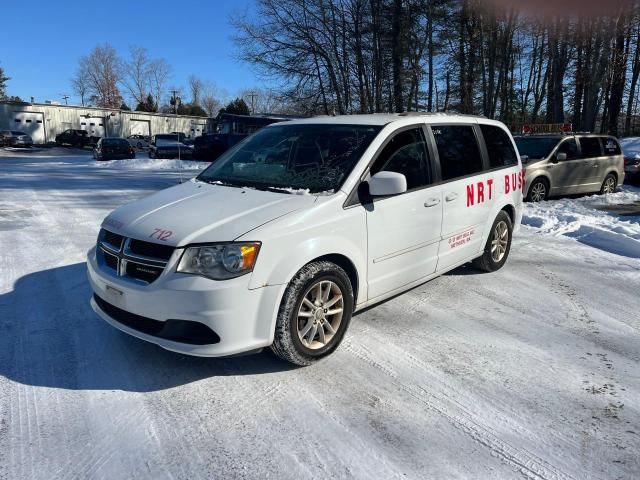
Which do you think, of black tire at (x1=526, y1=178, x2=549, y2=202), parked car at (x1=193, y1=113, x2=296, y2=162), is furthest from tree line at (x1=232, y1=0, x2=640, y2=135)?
black tire at (x1=526, y1=178, x2=549, y2=202)

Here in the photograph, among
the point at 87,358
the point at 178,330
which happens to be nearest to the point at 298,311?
the point at 178,330

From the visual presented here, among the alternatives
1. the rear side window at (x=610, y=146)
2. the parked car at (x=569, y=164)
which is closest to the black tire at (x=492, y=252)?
the parked car at (x=569, y=164)

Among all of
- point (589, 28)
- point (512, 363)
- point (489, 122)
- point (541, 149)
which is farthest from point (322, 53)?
point (512, 363)

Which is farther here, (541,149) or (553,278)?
(541,149)

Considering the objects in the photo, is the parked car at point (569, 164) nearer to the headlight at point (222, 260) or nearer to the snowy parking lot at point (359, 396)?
the snowy parking lot at point (359, 396)

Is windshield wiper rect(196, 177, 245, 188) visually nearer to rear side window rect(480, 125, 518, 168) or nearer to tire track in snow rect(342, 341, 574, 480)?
tire track in snow rect(342, 341, 574, 480)

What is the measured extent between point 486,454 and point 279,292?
59.4 inches

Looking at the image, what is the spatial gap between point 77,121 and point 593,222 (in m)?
61.9

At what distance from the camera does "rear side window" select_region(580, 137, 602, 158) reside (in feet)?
40.6

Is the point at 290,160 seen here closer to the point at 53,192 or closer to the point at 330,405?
the point at 330,405

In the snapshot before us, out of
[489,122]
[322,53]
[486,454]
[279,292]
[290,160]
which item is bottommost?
[486,454]

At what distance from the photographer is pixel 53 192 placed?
12.2m

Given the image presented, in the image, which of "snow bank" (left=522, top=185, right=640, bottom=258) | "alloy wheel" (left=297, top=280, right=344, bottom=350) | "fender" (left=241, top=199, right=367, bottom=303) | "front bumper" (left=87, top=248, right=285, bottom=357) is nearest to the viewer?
"front bumper" (left=87, top=248, right=285, bottom=357)

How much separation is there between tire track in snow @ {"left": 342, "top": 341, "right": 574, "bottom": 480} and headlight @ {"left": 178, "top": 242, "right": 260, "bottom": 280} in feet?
4.03
